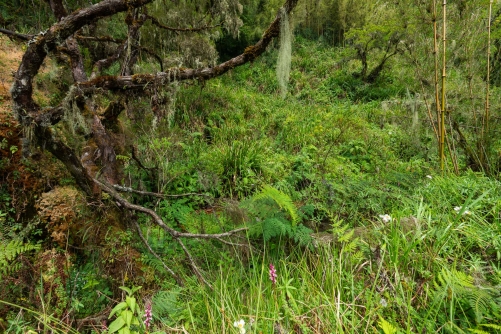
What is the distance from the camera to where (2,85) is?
279 centimetres

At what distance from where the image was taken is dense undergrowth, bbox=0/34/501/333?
1.28 meters

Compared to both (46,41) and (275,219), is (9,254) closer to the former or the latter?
(46,41)

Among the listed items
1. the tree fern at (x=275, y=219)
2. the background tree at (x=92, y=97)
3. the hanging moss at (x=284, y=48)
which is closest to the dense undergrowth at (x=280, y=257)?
the tree fern at (x=275, y=219)

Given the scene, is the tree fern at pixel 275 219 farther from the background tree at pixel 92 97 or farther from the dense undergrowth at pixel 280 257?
the background tree at pixel 92 97

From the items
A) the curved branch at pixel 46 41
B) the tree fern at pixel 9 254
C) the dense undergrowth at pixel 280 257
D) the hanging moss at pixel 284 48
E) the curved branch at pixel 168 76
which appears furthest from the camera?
the curved branch at pixel 168 76

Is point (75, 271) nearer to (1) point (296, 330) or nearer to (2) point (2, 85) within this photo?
(1) point (296, 330)

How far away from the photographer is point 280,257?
1.89 meters

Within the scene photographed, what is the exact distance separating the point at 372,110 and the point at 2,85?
24.1ft

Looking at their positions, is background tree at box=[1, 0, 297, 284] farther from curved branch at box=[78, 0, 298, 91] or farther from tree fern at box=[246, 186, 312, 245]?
tree fern at box=[246, 186, 312, 245]

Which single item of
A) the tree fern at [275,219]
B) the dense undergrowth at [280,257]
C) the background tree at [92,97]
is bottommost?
the dense undergrowth at [280,257]

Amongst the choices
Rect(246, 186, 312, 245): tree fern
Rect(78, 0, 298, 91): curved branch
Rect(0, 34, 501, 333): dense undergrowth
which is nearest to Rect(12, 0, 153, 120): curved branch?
Rect(78, 0, 298, 91): curved branch

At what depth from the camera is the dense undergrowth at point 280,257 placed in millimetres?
1279

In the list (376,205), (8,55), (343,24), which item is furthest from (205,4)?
(343,24)

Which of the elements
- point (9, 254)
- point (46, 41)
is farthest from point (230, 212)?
point (46, 41)
